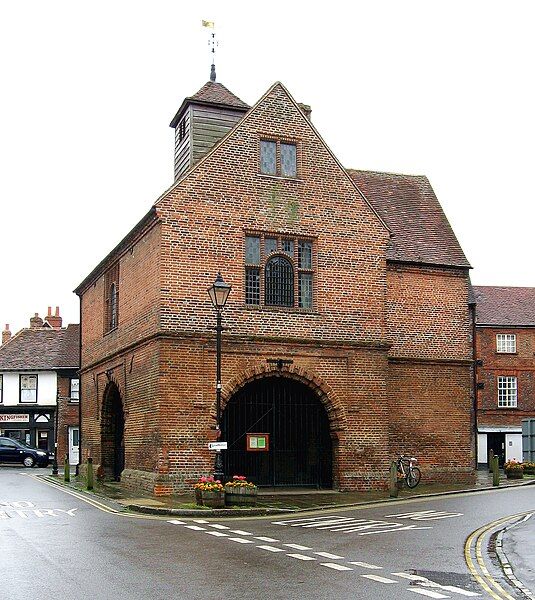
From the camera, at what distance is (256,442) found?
24594mm

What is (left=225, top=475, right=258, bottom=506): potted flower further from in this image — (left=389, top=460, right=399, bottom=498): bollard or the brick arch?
(left=389, top=460, right=399, bottom=498): bollard

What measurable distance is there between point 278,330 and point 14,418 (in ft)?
122

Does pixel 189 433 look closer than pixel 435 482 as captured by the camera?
Yes

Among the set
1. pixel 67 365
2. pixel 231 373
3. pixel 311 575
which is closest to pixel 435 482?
pixel 231 373

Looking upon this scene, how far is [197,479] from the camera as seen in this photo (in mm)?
23547

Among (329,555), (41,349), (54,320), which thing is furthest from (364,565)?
(54,320)

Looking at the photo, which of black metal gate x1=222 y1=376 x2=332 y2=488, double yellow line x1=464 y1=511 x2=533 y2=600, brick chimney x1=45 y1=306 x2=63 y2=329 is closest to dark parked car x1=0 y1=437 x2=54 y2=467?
brick chimney x1=45 y1=306 x2=63 y2=329

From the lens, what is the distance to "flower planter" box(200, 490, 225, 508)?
20.4m

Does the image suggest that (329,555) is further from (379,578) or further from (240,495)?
(240,495)

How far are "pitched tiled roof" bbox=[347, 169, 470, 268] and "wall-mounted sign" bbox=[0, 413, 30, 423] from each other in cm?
3335

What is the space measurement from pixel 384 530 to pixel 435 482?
12728mm

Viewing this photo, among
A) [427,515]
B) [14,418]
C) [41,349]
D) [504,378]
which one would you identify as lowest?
[427,515]

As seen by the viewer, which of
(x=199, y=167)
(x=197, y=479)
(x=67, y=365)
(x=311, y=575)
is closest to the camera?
(x=311, y=575)

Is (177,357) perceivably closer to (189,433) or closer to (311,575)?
(189,433)
